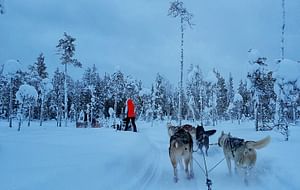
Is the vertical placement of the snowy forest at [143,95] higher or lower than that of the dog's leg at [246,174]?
higher

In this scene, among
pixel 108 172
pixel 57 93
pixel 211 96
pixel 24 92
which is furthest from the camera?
pixel 57 93

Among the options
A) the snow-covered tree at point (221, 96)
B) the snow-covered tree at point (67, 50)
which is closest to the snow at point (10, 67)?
the snow-covered tree at point (67, 50)

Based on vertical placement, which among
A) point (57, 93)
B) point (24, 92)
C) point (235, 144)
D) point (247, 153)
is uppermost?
point (57, 93)

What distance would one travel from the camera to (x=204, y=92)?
55656 mm

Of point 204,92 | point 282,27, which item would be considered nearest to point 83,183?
point 282,27

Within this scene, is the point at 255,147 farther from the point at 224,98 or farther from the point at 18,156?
the point at 224,98

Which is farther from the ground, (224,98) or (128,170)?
(224,98)

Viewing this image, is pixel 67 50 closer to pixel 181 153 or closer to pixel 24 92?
pixel 24 92

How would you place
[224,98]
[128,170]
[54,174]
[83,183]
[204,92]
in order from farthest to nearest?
[224,98]
[204,92]
[128,170]
[83,183]
[54,174]

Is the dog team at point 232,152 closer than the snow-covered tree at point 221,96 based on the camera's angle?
Yes

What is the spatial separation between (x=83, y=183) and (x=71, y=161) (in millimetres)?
1114

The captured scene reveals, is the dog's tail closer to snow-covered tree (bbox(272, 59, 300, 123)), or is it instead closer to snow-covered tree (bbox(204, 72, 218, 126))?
snow-covered tree (bbox(272, 59, 300, 123))

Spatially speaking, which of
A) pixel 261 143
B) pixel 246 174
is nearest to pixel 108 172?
pixel 246 174

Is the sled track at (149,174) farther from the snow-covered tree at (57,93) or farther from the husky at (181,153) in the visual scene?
the snow-covered tree at (57,93)
